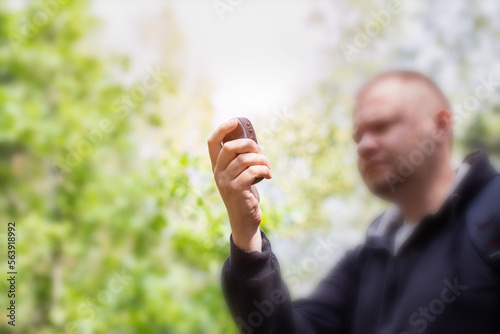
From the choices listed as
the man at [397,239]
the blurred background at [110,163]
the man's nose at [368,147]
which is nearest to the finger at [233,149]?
the man at [397,239]

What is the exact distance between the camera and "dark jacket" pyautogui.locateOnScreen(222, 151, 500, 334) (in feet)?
1.44

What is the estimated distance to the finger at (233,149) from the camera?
1.54 ft

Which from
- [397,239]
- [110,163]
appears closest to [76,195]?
[110,163]

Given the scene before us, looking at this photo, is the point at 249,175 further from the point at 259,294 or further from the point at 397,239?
the point at 397,239

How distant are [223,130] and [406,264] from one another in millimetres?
223

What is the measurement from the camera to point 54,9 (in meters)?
2.92

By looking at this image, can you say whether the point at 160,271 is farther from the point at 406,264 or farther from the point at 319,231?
the point at 406,264

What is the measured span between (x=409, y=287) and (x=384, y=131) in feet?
0.53

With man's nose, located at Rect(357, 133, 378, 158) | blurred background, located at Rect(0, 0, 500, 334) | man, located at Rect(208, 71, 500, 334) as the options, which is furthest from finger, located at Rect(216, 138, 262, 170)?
blurred background, located at Rect(0, 0, 500, 334)

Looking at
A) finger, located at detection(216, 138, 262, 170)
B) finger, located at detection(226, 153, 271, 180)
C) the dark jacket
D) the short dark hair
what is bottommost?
the dark jacket

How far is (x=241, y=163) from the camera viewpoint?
47 cm

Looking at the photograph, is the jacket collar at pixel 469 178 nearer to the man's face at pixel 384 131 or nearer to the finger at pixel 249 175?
the man's face at pixel 384 131

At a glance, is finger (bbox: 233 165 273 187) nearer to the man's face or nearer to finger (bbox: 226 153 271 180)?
finger (bbox: 226 153 271 180)

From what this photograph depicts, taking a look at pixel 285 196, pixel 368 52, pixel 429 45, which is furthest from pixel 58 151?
pixel 429 45
